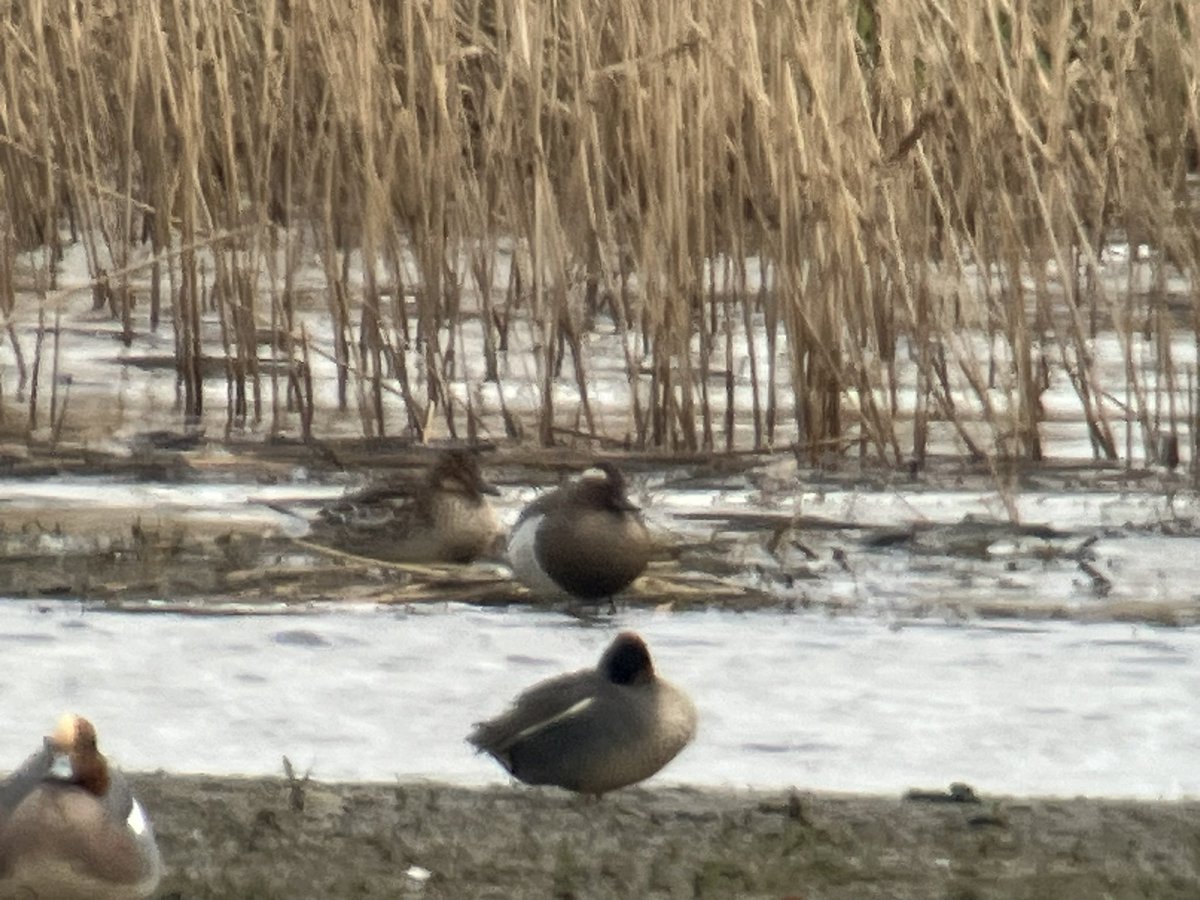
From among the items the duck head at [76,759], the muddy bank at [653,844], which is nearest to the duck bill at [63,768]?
the duck head at [76,759]

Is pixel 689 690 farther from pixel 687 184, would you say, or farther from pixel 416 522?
pixel 687 184

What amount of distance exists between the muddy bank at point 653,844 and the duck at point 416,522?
6.69 ft

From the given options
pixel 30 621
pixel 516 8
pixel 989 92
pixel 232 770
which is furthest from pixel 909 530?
pixel 232 770

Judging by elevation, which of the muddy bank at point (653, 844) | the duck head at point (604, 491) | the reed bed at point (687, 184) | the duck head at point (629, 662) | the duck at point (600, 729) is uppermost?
the reed bed at point (687, 184)

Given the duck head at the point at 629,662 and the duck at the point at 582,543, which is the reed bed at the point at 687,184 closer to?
the duck at the point at 582,543

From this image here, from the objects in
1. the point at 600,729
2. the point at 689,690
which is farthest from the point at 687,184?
the point at 600,729

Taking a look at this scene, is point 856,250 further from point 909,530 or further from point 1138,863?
point 1138,863

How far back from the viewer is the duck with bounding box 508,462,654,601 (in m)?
5.95

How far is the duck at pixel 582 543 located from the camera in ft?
19.5

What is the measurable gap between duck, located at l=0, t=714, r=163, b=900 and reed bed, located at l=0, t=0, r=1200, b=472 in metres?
3.04

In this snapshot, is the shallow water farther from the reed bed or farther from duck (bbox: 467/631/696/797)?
the reed bed

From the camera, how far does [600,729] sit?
4281 millimetres

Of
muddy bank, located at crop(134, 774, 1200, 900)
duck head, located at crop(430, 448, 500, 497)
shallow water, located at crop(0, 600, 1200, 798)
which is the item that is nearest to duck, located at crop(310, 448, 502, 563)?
duck head, located at crop(430, 448, 500, 497)

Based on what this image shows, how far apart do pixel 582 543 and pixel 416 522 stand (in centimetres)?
66
